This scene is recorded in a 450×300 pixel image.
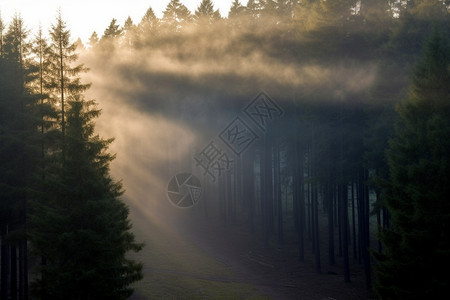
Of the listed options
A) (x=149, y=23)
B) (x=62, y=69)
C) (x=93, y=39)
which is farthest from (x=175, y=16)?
(x=62, y=69)

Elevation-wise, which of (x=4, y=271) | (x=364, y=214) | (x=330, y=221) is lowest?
(x=4, y=271)

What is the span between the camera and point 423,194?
12.4m

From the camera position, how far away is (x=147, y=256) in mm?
28625

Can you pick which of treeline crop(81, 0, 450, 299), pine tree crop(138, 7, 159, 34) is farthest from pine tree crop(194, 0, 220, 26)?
pine tree crop(138, 7, 159, 34)

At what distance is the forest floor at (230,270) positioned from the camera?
21.5 metres

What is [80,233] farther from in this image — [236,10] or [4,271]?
[236,10]

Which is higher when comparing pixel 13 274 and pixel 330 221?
pixel 330 221

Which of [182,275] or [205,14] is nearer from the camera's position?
[182,275]

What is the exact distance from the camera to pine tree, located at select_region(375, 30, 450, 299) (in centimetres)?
1230

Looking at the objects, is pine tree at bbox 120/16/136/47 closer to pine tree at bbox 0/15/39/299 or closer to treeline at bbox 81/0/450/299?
treeline at bbox 81/0/450/299

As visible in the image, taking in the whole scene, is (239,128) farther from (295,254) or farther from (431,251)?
(431,251)
